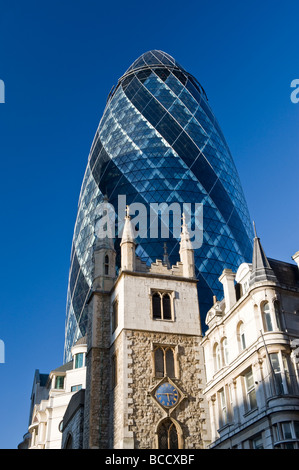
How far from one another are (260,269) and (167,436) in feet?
36.1

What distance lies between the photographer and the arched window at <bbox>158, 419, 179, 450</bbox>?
2947 cm

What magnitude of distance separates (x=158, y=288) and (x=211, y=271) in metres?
19.2

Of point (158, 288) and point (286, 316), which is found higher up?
point (158, 288)

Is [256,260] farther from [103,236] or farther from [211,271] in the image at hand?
[211,271]

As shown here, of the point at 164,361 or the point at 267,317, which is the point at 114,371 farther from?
the point at 267,317

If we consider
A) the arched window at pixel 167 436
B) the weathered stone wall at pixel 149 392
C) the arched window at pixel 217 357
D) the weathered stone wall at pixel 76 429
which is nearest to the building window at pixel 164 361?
the weathered stone wall at pixel 149 392

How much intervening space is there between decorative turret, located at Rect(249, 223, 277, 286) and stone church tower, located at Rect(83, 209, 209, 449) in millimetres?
10029

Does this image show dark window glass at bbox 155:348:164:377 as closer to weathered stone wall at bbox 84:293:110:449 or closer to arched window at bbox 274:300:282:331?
weathered stone wall at bbox 84:293:110:449

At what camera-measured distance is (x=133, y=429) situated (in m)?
29.3

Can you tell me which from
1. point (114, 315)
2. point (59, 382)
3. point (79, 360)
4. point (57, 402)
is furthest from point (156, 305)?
point (59, 382)

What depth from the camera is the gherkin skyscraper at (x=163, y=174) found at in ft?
184
